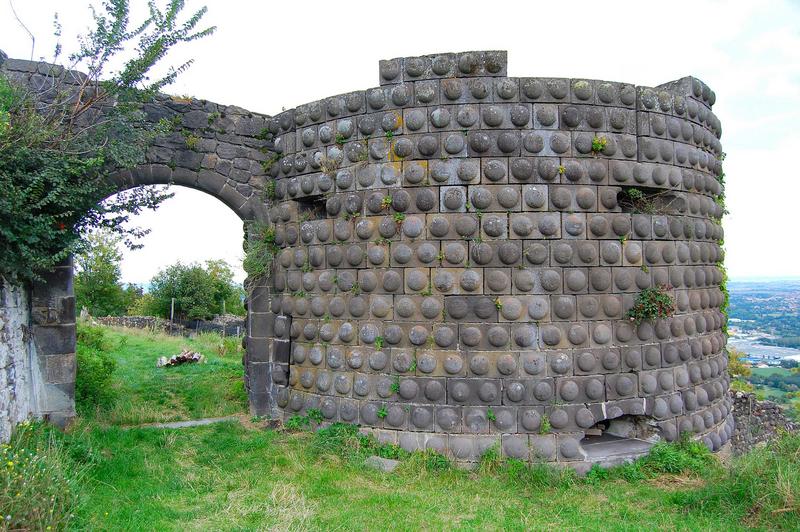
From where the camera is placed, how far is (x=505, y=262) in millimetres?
6117

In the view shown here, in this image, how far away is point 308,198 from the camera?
24.4 ft

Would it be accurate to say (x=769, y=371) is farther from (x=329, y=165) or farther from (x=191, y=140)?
(x=191, y=140)

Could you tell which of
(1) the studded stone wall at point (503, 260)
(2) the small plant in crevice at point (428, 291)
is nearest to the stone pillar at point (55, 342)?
(1) the studded stone wall at point (503, 260)

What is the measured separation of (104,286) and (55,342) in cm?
2609

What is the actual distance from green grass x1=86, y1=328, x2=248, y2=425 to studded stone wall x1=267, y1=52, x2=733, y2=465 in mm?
2598

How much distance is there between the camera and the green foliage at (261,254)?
7863 mm

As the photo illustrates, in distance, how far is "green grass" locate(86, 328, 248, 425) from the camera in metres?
7.70

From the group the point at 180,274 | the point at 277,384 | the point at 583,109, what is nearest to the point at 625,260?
the point at 583,109

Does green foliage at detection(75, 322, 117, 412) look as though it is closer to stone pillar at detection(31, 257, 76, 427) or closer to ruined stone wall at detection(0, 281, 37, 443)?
stone pillar at detection(31, 257, 76, 427)

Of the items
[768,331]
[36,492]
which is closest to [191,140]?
[36,492]

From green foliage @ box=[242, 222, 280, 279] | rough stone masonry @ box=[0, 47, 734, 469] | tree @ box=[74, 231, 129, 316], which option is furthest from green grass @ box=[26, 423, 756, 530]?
tree @ box=[74, 231, 129, 316]

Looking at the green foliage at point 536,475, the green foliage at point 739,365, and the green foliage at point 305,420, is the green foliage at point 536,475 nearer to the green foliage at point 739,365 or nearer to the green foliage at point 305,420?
the green foliage at point 305,420

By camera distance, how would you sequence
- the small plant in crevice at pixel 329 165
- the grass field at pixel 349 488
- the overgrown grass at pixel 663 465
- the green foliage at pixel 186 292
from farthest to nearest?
the green foliage at pixel 186 292 → the small plant in crevice at pixel 329 165 → the overgrown grass at pixel 663 465 → the grass field at pixel 349 488

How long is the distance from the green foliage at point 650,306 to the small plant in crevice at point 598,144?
1.70m
